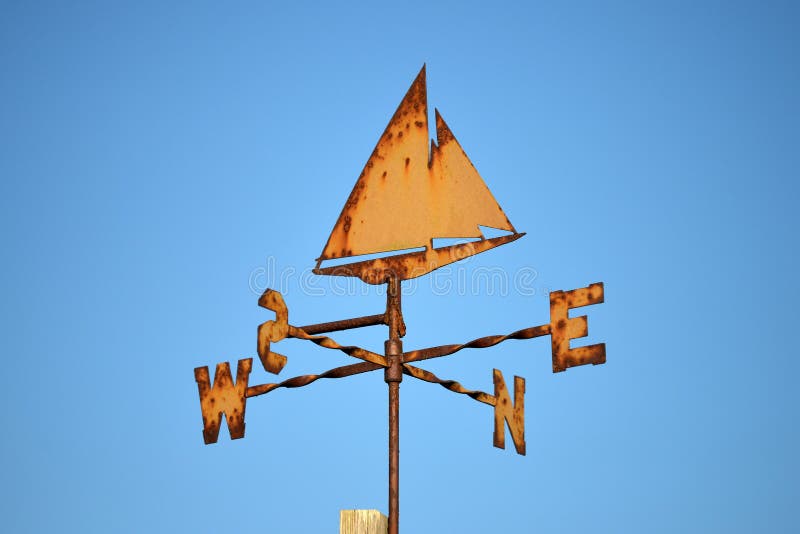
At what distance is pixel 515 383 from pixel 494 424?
9.2 inches

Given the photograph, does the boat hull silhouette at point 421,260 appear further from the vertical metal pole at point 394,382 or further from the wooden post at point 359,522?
the wooden post at point 359,522

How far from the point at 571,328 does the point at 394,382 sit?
0.79m

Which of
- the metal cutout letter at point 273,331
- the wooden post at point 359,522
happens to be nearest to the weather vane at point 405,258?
the metal cutout letter at point 273,331

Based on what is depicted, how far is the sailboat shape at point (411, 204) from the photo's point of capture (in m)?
4.68

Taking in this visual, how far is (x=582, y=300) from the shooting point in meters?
4.37

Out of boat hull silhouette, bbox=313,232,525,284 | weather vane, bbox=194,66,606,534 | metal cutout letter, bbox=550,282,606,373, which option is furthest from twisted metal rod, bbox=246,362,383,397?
metal cutout letter, bbox=550,282,606,373

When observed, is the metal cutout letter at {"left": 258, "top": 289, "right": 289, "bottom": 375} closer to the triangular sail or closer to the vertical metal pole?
the vertical metal pole

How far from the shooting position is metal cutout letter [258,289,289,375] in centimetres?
415

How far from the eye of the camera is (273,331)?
13.7ft

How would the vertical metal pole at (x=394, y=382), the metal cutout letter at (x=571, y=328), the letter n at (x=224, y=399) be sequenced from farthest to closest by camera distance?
1. the letter n at (x=224, y=399)
2. the metal cutout letter at (x=571, y=328)
3. the vertical metal pole at (x=394, y=382)

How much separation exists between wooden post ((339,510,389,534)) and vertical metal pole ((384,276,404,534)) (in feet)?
0.47

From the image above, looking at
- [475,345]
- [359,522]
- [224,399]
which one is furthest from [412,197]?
[359,522]

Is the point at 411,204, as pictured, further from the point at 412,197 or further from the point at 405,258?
the point at 405,258

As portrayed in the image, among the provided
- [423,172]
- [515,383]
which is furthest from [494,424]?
[423,172]
